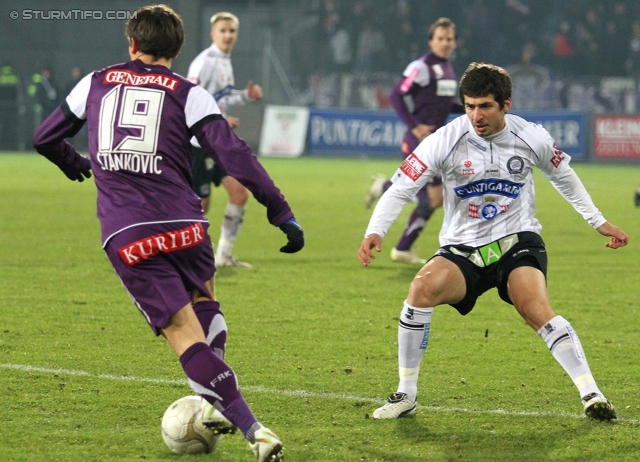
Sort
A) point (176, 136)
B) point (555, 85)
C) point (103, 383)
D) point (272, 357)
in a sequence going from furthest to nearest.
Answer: point (555, 85) < point (272, 357) < point (103, 383) < point (176, 136)

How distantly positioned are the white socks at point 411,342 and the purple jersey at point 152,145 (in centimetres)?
101

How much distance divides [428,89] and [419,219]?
1.42 m

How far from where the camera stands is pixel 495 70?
4.86m

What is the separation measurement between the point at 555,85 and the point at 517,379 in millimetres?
22532

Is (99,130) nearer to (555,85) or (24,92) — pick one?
(555,85)

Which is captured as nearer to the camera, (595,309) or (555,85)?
(595,309)

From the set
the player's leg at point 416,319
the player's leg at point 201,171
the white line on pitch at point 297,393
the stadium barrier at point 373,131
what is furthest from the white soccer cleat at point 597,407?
the stadium barrier at point 373,131

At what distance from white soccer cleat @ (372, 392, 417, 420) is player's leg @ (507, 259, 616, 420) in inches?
26.0

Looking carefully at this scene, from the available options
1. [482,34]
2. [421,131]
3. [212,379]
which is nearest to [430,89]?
[421,131]

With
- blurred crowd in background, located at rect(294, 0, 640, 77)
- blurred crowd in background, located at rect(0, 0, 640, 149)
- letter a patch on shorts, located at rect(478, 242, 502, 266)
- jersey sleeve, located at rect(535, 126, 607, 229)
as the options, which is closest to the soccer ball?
letter a patch on shorts, located at rect(478, 242, 502, 266)

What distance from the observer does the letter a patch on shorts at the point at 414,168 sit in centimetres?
487

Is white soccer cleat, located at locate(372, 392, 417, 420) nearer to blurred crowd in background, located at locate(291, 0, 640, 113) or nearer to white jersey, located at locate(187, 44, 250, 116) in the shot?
white jersey, located at locate(187, 44, 250, 116)

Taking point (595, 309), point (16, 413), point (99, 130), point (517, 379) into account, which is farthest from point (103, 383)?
point (595, 309)

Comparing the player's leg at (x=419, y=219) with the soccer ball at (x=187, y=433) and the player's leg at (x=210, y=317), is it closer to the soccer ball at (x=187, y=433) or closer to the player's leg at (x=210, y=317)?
the player's leg at (x=210, y=317)
